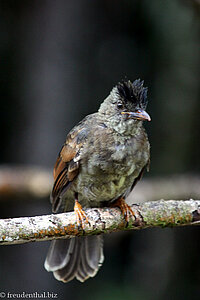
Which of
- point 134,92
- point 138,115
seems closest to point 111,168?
point 138,115

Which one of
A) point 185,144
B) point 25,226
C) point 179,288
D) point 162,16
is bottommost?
point 179,288

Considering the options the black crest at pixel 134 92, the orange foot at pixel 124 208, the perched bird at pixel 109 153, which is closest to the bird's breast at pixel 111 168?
the perched bird at pixel 109 153

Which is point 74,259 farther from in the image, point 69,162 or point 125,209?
point 69,162

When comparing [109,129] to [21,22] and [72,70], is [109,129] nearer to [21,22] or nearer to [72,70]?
[72,70]

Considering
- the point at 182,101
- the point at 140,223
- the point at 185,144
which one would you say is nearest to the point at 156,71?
the point at 182,101

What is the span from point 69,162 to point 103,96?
2.31 metres

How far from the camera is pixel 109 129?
3988mm

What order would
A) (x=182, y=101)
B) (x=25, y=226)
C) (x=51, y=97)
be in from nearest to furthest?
(x=25, y=226)
(x=51, y=97)
(x=182, y=101)

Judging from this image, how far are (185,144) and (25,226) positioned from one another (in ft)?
10.2

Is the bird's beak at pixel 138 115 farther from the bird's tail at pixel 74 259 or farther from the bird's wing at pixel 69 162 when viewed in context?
the bird's tail at pixel 74 259

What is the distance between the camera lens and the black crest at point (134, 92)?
393 cm

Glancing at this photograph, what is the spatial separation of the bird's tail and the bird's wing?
1.66 ft

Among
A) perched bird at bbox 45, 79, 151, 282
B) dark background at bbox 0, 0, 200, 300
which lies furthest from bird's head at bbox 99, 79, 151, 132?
dark background at bbox 0, 0, 200, 300

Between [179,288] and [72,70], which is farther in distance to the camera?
[72,70]
